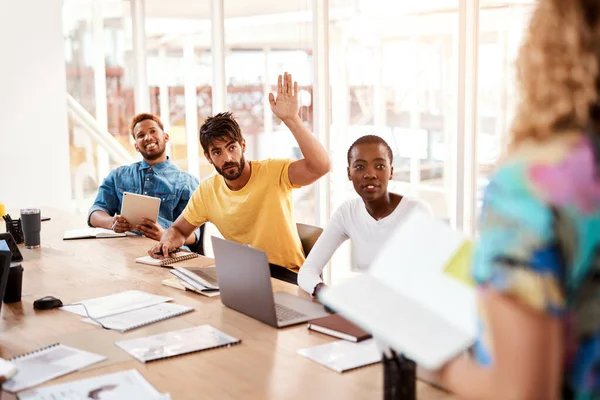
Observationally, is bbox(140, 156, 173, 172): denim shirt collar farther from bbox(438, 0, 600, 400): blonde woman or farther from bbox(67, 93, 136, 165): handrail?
bbox(438, 0, 600, 400): blonde woman

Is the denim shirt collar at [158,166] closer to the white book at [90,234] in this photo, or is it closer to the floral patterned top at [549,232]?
the white book at [90,234]

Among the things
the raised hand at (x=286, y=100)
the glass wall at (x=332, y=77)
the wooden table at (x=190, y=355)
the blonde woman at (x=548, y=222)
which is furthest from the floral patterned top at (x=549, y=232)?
the raised hand at (x=286, y=100)

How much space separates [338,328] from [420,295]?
832 mm

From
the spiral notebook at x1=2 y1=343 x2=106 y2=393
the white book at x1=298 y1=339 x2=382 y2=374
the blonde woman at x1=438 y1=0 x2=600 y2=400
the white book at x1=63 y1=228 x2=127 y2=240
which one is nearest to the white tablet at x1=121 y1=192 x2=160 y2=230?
the white book at x1=63 y1=228 x2=127 y2=240

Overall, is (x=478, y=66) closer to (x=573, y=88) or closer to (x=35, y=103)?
(x=573, y=88)

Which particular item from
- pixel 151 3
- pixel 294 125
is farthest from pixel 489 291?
pixel 151 3

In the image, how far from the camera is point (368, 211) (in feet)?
8.64

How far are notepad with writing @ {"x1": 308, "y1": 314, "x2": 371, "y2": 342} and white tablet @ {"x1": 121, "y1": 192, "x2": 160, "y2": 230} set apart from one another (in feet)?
4.96

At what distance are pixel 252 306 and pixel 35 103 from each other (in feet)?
12.3

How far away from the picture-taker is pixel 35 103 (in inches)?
203

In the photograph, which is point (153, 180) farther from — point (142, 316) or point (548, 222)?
point (548, 222)

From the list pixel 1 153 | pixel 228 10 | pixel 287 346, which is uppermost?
pixel 228 10

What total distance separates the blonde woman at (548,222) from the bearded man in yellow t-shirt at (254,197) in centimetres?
205

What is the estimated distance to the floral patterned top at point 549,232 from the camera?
31.6 inches
